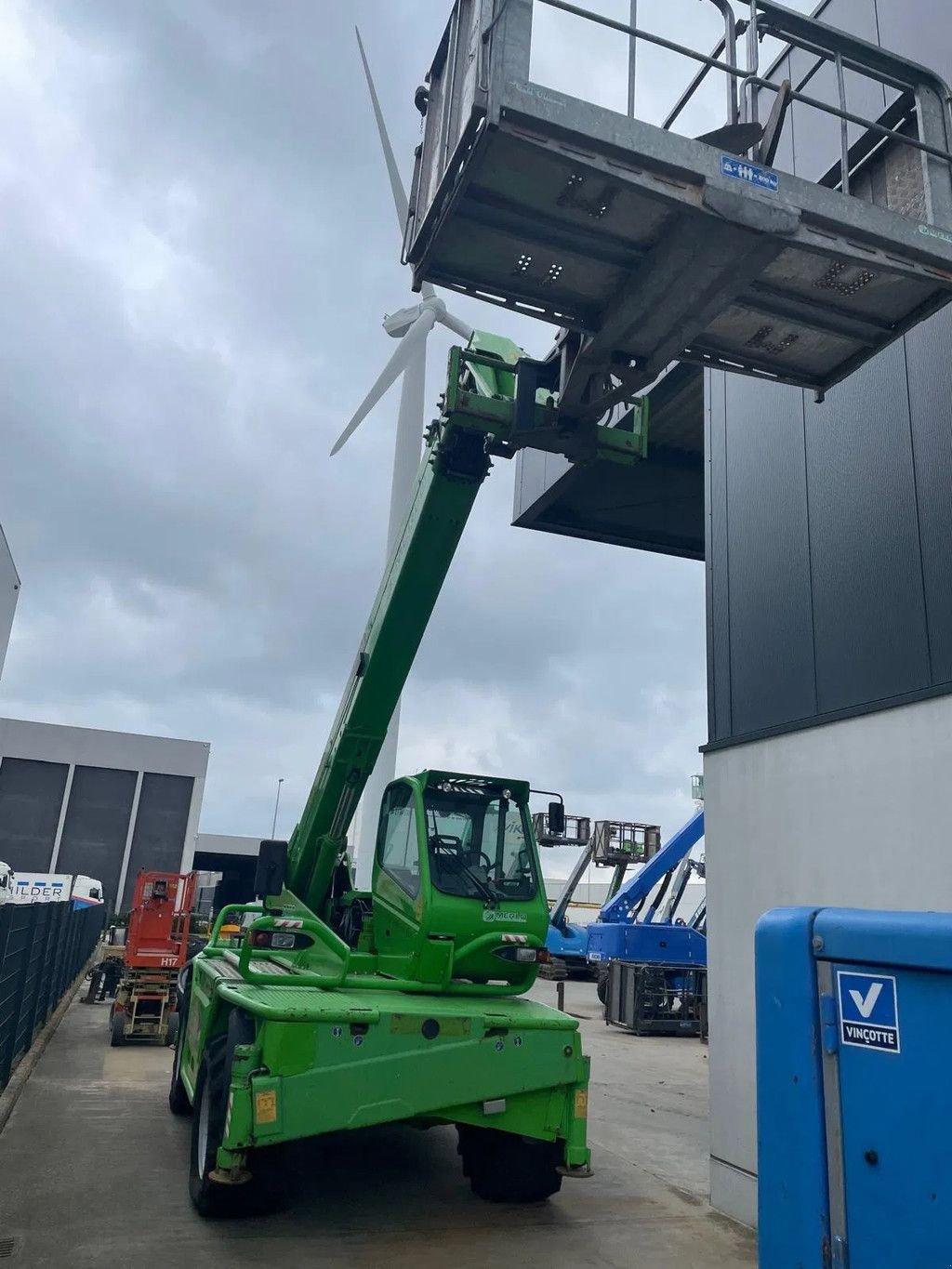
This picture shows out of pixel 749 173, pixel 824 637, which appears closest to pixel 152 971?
pixel 824 637

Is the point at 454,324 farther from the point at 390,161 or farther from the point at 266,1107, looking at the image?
the point at 266,1107

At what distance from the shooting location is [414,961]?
7367mm

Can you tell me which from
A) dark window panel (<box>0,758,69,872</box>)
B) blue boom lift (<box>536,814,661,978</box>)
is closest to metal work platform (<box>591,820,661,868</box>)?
blue boom lift (<box>536,814,661,978</box>)

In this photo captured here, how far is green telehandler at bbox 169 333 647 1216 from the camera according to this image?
6316 mm

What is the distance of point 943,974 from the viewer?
2537 mm

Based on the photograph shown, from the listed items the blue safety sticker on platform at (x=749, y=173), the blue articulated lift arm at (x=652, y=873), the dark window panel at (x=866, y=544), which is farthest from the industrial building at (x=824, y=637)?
the blue articulated lift arm at (x=652, y=873)

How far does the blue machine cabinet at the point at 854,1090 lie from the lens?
97.5 inches

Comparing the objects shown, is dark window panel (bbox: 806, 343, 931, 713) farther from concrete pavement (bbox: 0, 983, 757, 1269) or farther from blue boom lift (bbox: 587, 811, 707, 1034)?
blue boom lift (bbox: 587, 811, 707, 1034)

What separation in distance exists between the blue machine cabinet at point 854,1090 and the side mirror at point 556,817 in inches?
193

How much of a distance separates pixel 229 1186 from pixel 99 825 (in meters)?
41.5

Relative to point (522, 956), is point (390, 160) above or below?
above

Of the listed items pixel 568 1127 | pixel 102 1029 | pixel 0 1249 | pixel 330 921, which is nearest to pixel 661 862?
pixel 102 1029

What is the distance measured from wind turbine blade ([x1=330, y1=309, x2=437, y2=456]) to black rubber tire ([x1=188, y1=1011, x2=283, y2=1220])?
18436 millimetres

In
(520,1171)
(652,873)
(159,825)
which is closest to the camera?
(520,1171)
